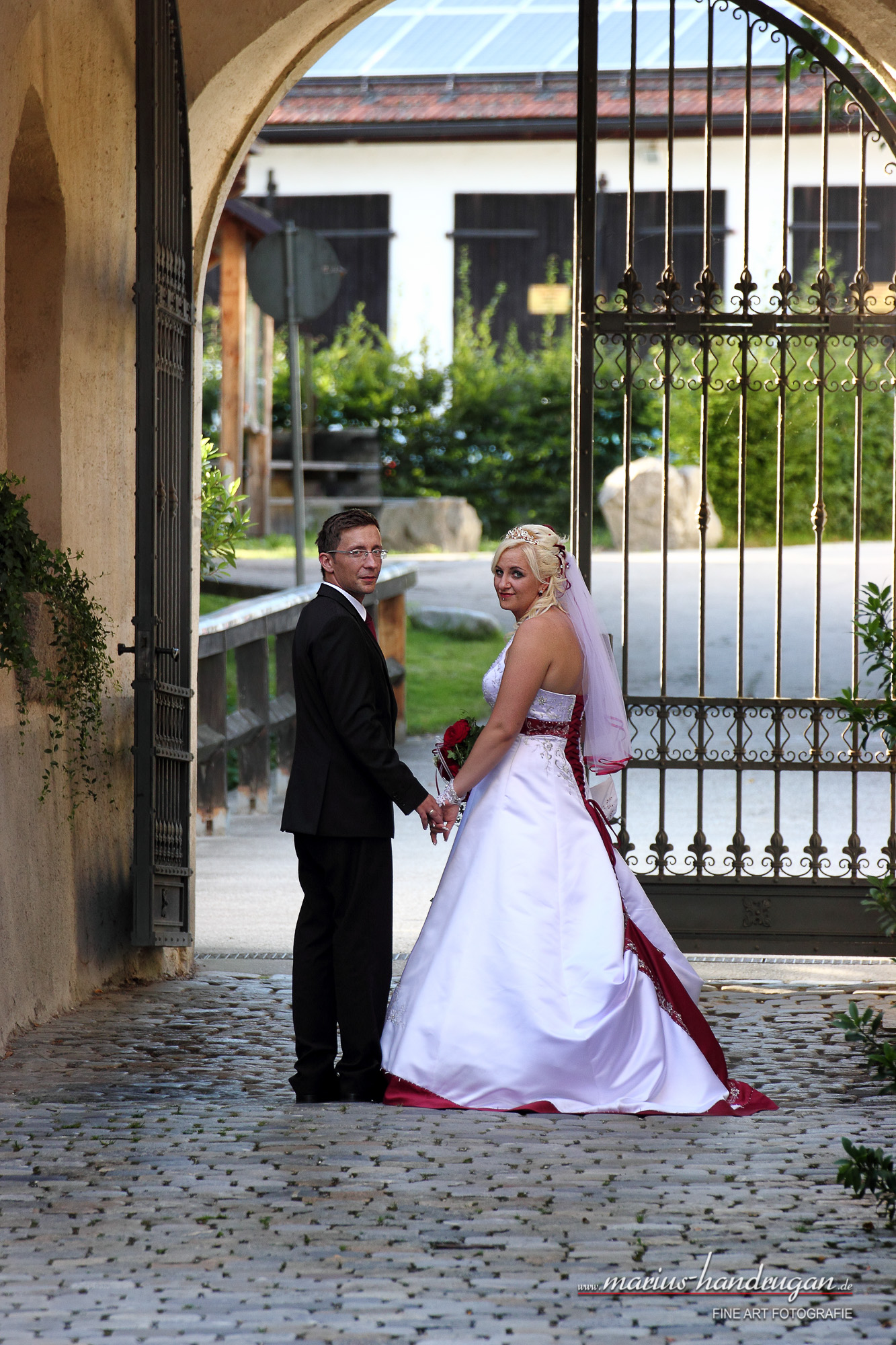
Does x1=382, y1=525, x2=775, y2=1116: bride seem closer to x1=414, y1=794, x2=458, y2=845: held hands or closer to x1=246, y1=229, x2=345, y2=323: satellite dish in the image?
x1=414, y1=794, x2=458, y2=845: held hands

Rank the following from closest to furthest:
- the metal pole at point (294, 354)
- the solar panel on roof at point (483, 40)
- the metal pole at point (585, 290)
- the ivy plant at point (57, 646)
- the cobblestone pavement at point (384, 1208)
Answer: the cobblestone pavement at point (384, 1208) < the ivy plant at point (57, 646) < the metal pole at point (585, 290) < the metal pole at point (294, 354) < the solar panel on roof at point (483, 40)

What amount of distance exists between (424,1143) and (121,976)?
2.28 metres

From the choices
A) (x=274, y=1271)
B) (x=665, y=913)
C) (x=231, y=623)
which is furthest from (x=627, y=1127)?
(x=231, y=623)

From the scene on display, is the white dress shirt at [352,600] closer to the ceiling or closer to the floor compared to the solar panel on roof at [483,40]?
closer to the floor

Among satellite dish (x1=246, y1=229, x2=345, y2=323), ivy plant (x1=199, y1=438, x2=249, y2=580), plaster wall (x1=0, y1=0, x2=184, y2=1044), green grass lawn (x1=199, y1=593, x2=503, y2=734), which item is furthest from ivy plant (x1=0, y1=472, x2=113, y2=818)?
green grass lawn (x1=199, y1=593, x2=503, y2=734)

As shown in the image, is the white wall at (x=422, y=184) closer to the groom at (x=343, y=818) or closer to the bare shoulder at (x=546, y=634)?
the bare shoulder at (x=546, y=634)

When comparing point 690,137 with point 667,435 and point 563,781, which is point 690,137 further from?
point 563,781

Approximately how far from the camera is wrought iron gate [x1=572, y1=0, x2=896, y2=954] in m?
6.25

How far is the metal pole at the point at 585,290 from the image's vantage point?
621 centimetres

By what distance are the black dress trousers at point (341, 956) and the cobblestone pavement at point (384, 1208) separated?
17cm

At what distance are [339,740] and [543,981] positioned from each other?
0.88m

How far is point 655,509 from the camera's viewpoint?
63.3 feet

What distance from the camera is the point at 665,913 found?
638 cm

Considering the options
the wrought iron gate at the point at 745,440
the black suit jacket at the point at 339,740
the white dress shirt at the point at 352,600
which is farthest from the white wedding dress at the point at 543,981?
the wrought iron gate at the point at 745,440
